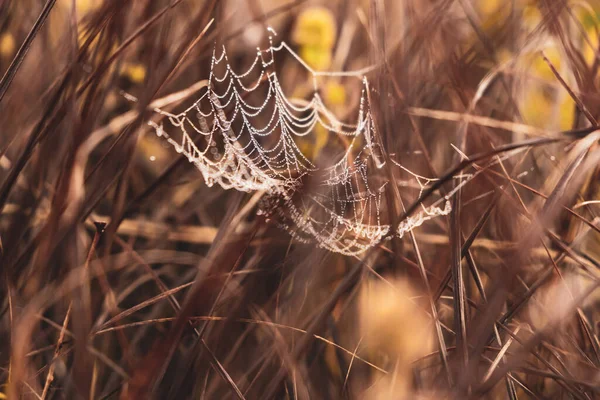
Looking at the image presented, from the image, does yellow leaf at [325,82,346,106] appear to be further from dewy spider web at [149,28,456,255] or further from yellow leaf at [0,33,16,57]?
yellow leaf at [0,33,16,57]

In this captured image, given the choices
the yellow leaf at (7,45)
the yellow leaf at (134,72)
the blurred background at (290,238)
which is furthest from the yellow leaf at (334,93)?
the yellow leaf at (7,45)

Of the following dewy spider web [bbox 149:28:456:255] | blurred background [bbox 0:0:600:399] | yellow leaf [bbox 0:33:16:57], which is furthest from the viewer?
yellow leaf [bbox 0:33:16:57]

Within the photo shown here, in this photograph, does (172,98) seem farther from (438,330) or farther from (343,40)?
(343,40)

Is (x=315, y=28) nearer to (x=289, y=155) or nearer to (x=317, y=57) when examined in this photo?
(x=317, y=57)

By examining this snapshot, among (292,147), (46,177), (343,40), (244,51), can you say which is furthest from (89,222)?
(343,40)

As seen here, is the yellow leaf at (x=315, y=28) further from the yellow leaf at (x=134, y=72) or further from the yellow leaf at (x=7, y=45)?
the yellow leaf at (x=7, y=45)

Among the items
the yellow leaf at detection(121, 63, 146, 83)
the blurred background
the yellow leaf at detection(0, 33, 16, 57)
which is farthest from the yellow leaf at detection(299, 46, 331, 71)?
the yellow leaf at detection(0, 33, 16, 57)
